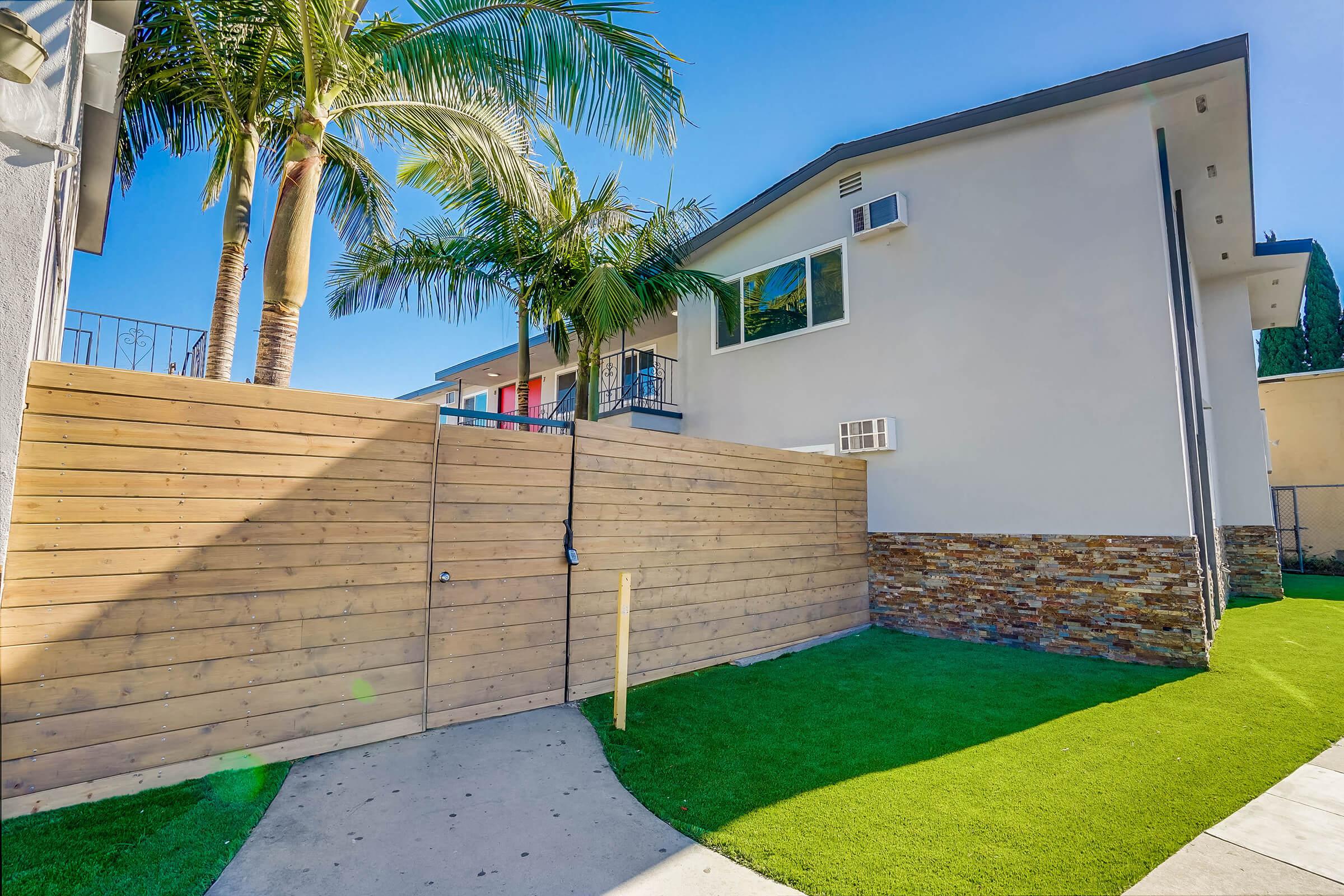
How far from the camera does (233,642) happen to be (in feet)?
11.2

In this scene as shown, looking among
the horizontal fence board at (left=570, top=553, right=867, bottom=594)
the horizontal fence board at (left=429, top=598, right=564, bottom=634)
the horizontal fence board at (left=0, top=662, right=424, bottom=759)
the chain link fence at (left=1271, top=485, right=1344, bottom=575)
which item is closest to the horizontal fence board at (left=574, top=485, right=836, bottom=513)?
the horizontal fence board at (left=570, top=553, right=867, bottom=594)

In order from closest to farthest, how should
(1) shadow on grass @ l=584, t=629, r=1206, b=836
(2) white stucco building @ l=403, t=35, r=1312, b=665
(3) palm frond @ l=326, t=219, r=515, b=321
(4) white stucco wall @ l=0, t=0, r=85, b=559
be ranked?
1. (4) white stucco wall @ l=0, t=0, r=85, b=559
2. (1) shadow on grass @ l=584, t=629, r=1206, b=836
3. (2) white stucco building @ l=403, t=35, r=1312, b=665
4. (3) palm frond @ l=326, t=219, r=515, b=321

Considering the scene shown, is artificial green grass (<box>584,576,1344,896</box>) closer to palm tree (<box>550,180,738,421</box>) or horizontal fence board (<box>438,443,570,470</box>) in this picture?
horizontal fence board (<box>438,443,570,470</box>)

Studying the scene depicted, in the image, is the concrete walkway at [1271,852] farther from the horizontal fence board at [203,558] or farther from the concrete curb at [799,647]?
the horizontal fence board at [203,558]

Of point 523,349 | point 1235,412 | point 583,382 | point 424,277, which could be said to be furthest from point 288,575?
point 1235,412

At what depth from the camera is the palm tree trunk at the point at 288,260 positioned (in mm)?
4680

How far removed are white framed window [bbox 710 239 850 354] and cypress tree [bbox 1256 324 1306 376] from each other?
22.6 meters

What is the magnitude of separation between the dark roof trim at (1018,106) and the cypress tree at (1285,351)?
867 inches

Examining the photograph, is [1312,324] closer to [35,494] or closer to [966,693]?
[966,693]

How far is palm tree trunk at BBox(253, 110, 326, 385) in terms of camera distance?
4680mm

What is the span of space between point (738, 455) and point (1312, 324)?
27.6 meters

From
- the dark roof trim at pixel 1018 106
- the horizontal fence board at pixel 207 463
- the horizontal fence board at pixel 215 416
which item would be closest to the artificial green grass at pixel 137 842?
the horizontal fence board at pixel 207 463

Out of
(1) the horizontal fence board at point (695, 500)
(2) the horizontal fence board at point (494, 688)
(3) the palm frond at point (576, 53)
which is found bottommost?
(2) the horizontal fence board at point (494, 688)

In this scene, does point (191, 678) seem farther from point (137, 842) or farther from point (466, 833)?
point (466, 833)
